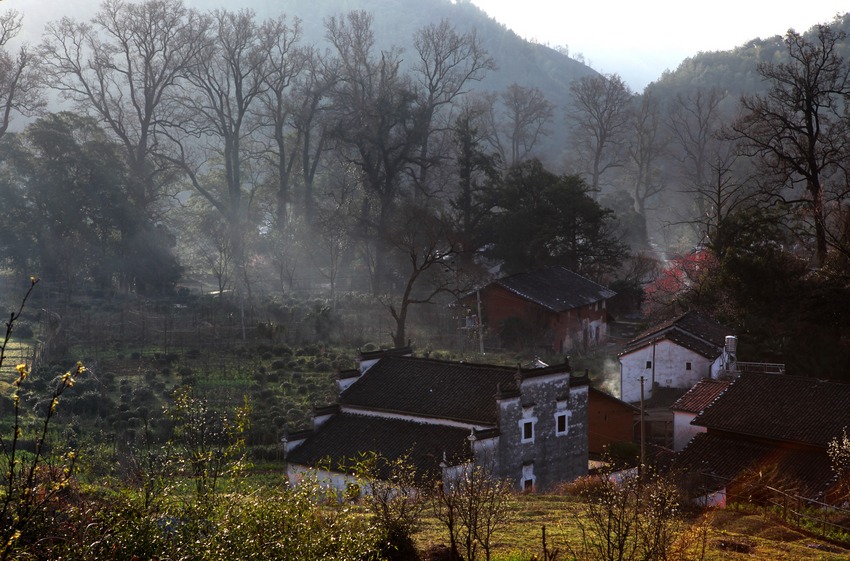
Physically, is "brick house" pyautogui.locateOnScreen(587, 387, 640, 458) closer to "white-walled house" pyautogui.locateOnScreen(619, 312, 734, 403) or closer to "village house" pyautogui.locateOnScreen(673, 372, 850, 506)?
"village house" pyautogui.locateOnScreen(673, 372, 850, 506)

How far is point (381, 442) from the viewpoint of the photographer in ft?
70.9

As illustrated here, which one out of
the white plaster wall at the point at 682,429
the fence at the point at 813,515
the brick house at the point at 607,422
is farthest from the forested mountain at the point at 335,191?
the fence at the point at 813,515

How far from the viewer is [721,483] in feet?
72.0

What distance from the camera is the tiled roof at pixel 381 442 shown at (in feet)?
67.9

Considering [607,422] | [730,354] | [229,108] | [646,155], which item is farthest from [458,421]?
[646,155]

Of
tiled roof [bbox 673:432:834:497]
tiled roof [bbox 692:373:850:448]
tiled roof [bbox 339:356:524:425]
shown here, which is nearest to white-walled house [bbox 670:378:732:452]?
tiled roof [bbox 692:373:850:448]

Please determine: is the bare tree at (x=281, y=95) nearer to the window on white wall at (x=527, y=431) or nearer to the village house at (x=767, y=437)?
the village house at (x=767, y=437)

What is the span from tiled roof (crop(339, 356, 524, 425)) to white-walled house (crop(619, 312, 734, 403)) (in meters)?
9.85

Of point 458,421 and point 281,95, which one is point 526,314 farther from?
point 281,95

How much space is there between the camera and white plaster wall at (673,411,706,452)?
86.2 feet

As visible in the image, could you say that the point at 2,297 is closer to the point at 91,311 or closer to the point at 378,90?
the point at 91,311

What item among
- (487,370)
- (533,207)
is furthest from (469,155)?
(487,370)

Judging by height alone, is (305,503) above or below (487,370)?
below

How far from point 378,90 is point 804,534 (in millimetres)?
44146
